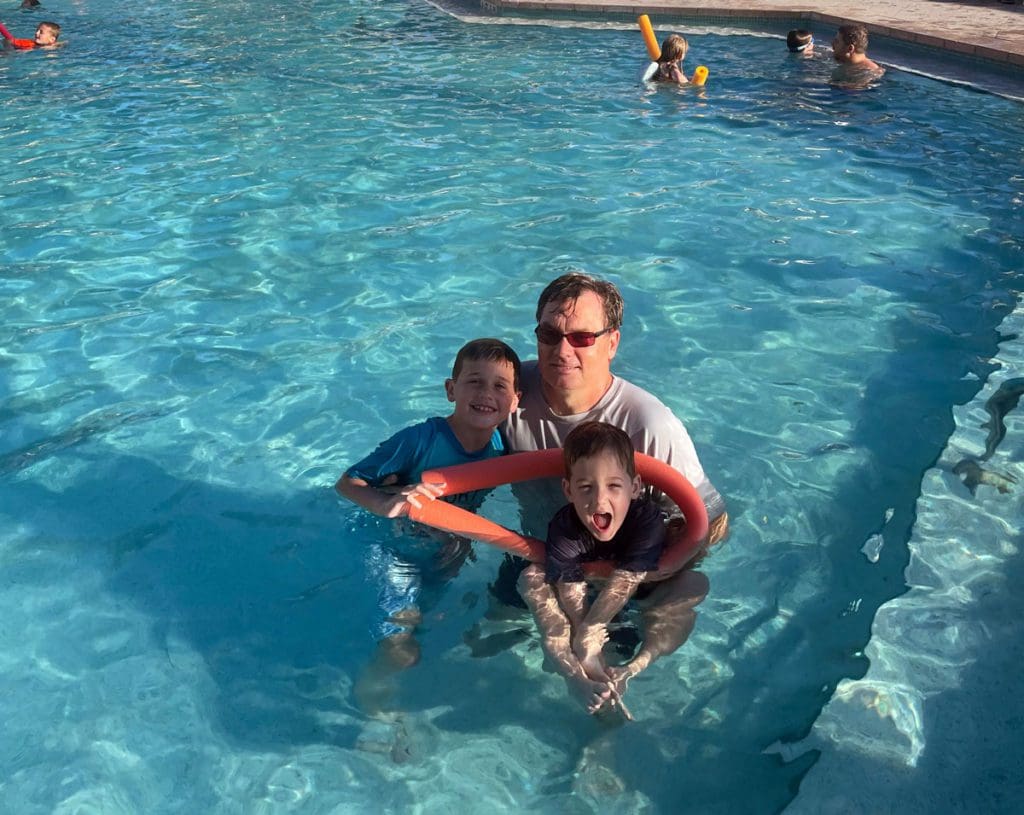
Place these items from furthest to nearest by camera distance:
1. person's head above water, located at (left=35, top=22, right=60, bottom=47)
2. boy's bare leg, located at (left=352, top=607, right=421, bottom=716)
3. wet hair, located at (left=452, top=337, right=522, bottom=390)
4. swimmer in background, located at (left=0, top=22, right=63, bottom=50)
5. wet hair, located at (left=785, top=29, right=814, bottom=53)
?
person's head above water, located at (left=35, top=22, right=60, bottom=47) → swimmer in background, located at (left=0, top=22, right=63, bottom=50) → wet hair, located at (left=785, top=29, right=814, bottom=53) → boy's bare leg, located at (left=352, top=607, right=421, bottom=716) → wet hair, located at (left=452, top=337, right=522, bottom=390)

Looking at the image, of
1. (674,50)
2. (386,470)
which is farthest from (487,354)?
(674,50)

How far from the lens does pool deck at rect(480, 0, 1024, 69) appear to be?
1247cm

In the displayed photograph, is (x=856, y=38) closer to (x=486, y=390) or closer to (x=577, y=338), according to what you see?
(x=577, y=338)

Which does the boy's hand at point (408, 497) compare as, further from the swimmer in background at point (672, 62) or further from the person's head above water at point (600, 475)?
the swimmer in background at point (672, 62)

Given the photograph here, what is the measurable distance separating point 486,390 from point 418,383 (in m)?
2.41

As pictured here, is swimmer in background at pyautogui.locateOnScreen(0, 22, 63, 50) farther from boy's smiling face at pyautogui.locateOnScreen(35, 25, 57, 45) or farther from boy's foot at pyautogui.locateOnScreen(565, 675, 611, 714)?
boy's foot at pyautogui.locateOnScreen(565, 675, 611, 714)

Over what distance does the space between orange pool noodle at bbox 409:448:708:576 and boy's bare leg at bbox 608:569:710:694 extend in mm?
122

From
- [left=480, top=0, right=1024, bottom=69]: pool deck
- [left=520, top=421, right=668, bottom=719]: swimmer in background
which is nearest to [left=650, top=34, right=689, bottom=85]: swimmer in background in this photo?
[left=480, top=0, right=1024, bottom=69]: pool deck

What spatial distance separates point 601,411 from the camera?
326 cm

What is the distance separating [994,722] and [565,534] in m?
1.41

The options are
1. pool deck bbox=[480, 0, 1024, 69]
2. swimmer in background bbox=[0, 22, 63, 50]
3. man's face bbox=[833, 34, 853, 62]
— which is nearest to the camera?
man's face bbox=[833, 34, 853, 62]

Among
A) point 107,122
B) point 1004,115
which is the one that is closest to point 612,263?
point 1004,115

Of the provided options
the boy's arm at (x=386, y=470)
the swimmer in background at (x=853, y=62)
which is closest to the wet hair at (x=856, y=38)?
the swimmer in background at (x=853, y=62)

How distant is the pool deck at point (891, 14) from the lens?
1247cm
